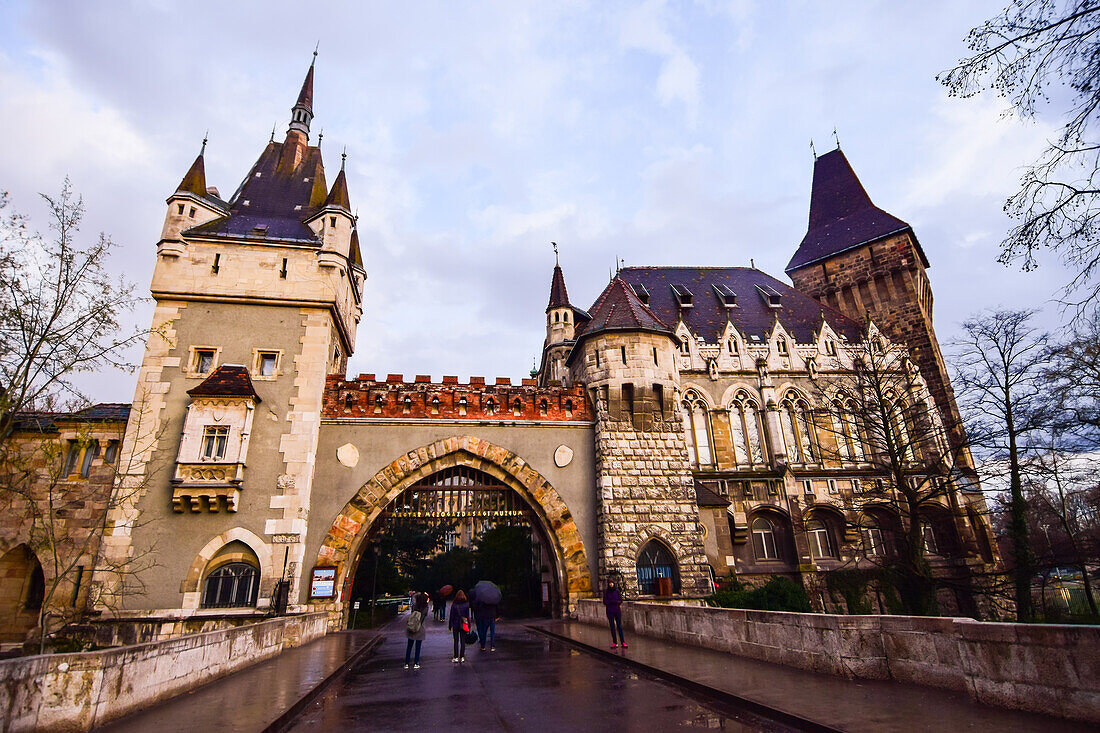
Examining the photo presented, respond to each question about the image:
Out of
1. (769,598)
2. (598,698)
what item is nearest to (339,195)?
(598,698)

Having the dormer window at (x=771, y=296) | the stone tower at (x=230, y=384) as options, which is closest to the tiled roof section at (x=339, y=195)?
the stone tower at (x=230, y=384)

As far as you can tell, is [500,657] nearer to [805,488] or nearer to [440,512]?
[440,512]

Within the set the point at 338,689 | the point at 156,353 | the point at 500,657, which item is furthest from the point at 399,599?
the point at 338,689

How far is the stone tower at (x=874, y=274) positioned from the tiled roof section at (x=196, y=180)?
2919 cm

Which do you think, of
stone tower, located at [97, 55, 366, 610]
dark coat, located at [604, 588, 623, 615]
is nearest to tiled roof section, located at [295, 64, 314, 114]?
stone tower, located at [97, 55, 366, 610]

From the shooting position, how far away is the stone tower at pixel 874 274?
27.0m

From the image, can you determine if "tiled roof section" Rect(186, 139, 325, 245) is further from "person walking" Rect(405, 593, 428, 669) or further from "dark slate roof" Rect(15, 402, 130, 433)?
"person walking" Rect(405, 593, 428, 669)

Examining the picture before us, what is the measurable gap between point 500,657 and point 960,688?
25.9 ft

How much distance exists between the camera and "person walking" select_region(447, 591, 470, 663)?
1077cm

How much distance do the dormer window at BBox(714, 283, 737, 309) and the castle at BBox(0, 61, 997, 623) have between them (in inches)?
111

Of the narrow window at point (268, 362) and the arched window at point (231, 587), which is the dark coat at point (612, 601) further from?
the narrow window at point (268, 362)

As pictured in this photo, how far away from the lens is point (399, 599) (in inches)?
1634

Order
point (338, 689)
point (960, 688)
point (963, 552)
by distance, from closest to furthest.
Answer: point (960, 688)
point (338, 689)
point (963, 552)

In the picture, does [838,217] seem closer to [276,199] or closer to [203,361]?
[276,199]
